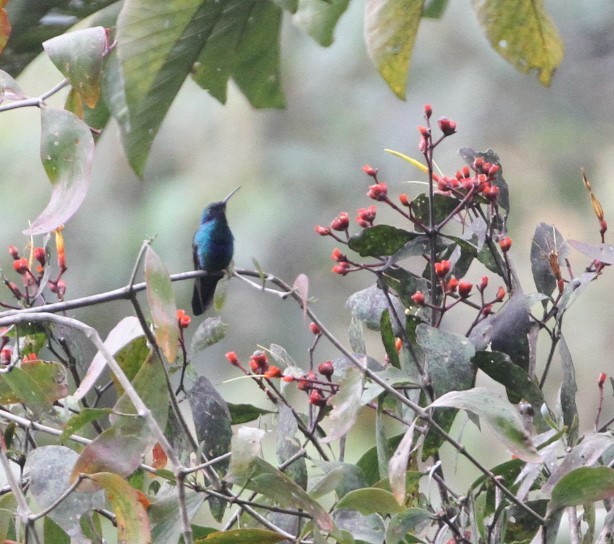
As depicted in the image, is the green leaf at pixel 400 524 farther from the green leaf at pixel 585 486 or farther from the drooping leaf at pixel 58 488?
the drooping leaf at pixel 58 488

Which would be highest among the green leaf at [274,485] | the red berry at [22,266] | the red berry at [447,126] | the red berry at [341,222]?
the red berry at [447,126]

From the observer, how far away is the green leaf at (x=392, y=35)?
46.6 inches

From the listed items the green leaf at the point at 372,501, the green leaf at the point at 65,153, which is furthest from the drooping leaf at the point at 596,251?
the green leaf at the point at 65,153

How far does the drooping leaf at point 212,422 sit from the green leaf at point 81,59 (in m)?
0.50

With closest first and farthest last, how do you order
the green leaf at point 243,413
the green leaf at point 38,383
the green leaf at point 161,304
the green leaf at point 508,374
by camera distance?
the green leaf at point 161,304
the green leaf at point 38,383
the green leaf at point 508,374
the green leaf at point 243,413

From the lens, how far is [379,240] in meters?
1.50

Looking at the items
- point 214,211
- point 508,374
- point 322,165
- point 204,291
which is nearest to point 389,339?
point 508,374

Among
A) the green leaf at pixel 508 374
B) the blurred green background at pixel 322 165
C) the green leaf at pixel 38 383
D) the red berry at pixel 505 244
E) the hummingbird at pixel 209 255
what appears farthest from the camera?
the blurred green background at pixel 322 165

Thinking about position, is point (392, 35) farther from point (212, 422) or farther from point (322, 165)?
point (322, 165)

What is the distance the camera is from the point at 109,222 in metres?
6.96

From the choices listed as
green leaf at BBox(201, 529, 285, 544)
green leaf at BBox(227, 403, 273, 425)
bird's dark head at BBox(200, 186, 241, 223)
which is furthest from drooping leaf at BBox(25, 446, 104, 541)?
bird's dark head at BBox(200, 186, 241, 223)

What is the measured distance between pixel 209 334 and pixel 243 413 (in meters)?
0.17

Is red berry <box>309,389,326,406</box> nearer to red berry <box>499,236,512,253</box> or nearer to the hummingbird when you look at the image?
red berry <box>499,236,512,253</box>

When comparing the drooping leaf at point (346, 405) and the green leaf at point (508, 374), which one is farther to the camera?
the green leaf at point (508, 374)
